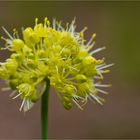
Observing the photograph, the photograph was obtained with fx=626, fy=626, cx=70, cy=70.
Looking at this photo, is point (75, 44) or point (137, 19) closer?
point (75, 44)

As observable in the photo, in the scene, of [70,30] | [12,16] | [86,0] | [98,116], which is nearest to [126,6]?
[86,0]

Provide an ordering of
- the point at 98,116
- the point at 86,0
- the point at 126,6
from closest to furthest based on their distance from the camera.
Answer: the point at 98,116, the point at 126,6, the point at 86,0

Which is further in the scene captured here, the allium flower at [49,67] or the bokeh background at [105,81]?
the bokeh background at [105,81]

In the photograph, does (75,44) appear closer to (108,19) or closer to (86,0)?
(108,19)

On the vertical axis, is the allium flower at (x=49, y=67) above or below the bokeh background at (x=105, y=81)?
below

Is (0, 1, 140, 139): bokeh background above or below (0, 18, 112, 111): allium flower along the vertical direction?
above
